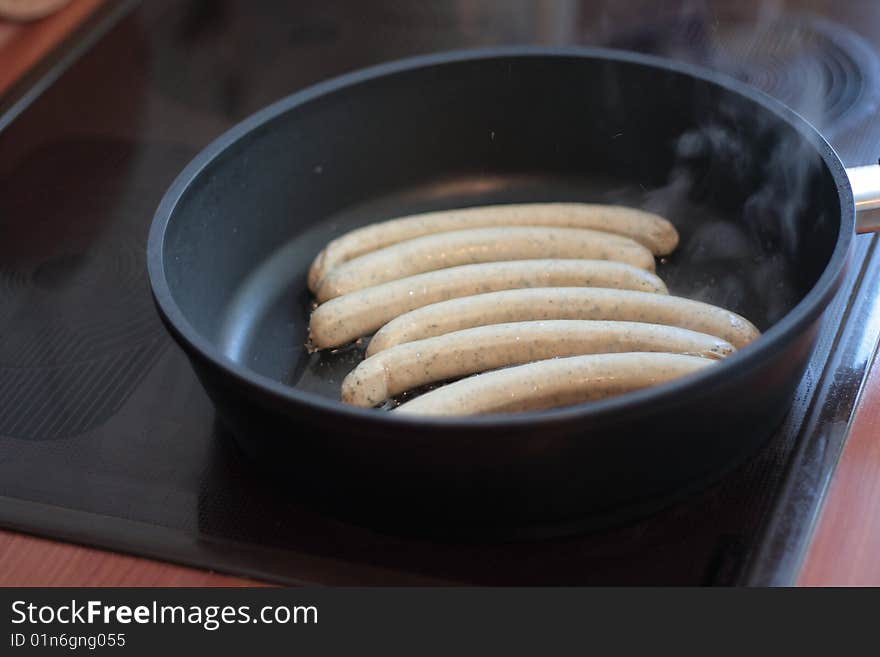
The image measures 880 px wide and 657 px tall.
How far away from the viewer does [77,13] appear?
7.45ft

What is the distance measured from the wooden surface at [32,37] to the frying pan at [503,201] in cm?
80

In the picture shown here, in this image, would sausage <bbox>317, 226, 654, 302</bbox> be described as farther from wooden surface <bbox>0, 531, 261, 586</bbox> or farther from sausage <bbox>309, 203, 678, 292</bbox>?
wooden surface <bbox>0, 531, 261, 586</bbox>

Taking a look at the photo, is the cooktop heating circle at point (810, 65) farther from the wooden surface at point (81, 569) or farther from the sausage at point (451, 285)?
the wooden surface at point (81, 569)

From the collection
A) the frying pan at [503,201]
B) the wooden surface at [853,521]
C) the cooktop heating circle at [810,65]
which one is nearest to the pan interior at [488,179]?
the frying pan at [503,201]

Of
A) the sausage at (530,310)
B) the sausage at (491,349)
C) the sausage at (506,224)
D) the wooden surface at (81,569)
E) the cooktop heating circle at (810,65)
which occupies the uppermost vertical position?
the cooktop heating circle at (810,65)

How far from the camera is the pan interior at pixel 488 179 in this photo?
1452 mm

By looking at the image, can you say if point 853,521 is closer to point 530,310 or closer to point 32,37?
point 530,310

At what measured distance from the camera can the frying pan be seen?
1.04 m

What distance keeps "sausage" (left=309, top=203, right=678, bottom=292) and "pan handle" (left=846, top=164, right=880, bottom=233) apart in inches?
11.9

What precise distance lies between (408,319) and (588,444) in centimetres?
44

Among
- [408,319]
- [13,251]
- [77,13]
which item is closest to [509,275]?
Answer: [408,319]

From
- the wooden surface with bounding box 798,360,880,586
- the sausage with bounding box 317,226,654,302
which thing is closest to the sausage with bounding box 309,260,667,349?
the sausage with bounding box 317,226,654,302

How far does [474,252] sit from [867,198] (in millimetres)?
534

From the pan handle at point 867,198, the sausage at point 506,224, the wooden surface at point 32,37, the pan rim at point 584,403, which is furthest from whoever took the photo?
the wooden surface at point 32,37
